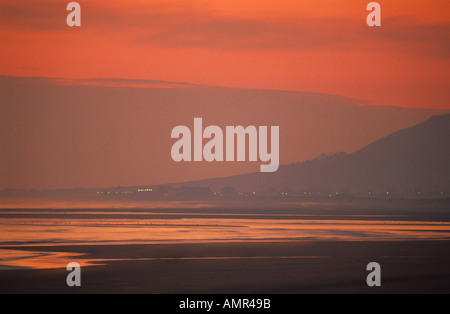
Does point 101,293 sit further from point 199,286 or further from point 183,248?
point 183,248

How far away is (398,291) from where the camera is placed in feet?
88.7

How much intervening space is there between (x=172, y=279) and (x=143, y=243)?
51.5ft

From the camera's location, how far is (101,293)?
1018 inches

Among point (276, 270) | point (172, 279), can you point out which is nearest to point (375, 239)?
point (276, 270)

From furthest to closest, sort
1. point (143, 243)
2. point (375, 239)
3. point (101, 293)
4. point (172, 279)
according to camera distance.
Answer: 1. point (375, 239)
2. point (143, 243)
3. point (172, 279)
4. point (101, 293)

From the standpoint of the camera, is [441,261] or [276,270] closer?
[276,270]

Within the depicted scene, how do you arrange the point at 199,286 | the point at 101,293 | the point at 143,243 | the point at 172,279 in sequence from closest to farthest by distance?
the point at 101,293, the point at 199,286, the point at 172,279, the point at 143,243

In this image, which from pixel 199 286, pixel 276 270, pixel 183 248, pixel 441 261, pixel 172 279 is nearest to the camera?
pixel 199 286

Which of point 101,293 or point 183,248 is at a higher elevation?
point 183,248
